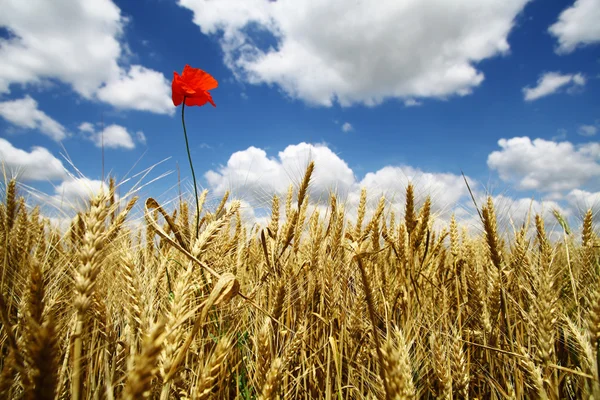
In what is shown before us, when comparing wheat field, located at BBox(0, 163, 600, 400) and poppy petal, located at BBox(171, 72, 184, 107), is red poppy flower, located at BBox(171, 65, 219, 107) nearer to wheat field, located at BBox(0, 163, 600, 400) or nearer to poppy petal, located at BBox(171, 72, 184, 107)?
poppy petal, located at BBox(171, 72, 184, 107)

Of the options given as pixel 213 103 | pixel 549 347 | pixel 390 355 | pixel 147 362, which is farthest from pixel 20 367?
pixel 549 347

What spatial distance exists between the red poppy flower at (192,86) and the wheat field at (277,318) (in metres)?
0.74

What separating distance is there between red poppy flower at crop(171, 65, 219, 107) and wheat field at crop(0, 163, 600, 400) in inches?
29.2

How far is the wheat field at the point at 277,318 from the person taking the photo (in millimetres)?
983

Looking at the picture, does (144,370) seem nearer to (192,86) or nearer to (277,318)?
(277,318)

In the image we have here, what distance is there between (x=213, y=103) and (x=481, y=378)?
247cm

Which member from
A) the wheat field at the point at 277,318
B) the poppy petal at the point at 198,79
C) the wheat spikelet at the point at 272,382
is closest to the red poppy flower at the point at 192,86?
the poppy petal at the point at 198,79

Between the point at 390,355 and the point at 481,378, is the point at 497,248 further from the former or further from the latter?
the point at 390,355

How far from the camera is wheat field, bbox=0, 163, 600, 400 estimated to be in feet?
3.22

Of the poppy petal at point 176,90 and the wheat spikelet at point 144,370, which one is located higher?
the poppy petal at point 176,90

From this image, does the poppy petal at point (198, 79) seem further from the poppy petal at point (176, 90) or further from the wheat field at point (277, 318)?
the wheat field at point (277, 318)

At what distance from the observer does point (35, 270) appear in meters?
0.96

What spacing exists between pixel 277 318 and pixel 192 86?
1.53 metres

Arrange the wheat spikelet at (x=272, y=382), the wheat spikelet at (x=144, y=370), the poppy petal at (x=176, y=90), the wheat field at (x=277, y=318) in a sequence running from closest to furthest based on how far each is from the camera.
Result: the wheat spikelet at (x=144, y=370)
the wheat field at (x=277, y=318)
the wheat spikelet at (x=272, y=382)
the poppy petal at (x=176, y=90)
